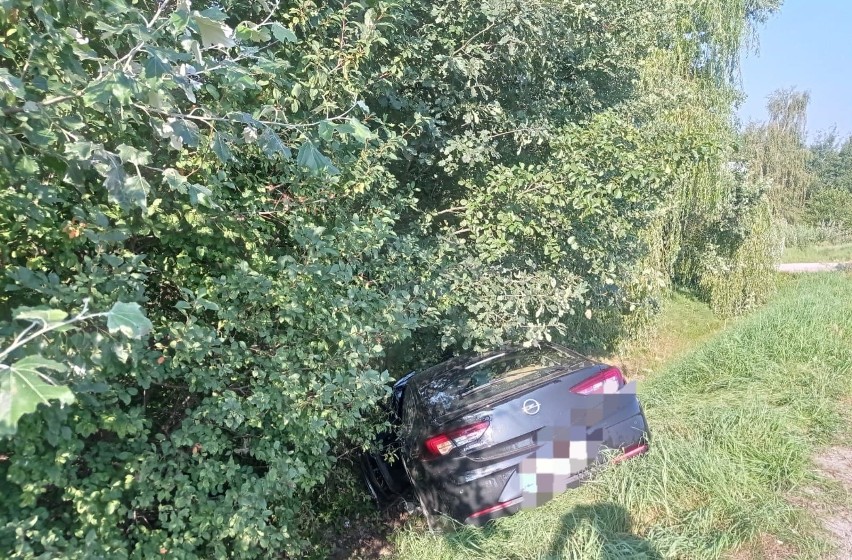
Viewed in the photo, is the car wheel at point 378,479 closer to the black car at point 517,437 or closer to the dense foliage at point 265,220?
the dense foliage at point 265,220

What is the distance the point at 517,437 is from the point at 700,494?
1.20m

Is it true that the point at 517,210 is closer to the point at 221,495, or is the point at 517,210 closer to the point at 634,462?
the point at 634,462

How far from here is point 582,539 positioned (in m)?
3.30

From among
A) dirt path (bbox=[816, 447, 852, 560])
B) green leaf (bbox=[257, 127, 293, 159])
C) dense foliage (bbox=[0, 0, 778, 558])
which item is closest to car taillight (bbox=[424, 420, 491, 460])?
dense foliage (bbox=[0, 0, 778, 558])

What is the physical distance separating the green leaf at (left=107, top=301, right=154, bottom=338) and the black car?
9.17 ft

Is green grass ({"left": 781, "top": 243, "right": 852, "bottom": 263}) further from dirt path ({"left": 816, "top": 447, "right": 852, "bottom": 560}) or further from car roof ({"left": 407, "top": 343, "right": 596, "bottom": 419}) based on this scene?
car roof ({"left": 407, "top": 343, "right": 596, "bottom": 419})

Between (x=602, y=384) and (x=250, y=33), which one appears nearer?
(x=250, y=33)

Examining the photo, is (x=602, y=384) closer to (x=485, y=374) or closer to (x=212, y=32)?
(x=485, y=374)

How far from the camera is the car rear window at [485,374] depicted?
4430 mm

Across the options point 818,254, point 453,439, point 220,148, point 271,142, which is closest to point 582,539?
point 453,439

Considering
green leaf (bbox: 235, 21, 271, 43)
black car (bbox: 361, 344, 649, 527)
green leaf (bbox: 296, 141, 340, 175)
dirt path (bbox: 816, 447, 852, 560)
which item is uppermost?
green leaf (bbox: 235, 21, 271, 43)

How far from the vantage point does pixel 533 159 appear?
19.4 feet

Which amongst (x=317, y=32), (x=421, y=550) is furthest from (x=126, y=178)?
(x=421, y=550)

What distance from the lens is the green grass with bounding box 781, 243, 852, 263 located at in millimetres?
26266
